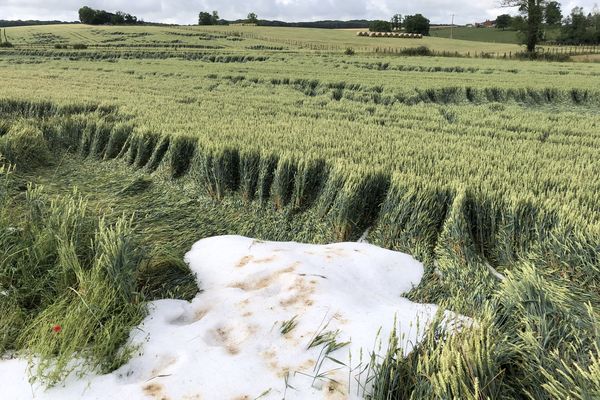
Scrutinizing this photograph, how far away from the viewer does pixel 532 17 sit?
3684 cm

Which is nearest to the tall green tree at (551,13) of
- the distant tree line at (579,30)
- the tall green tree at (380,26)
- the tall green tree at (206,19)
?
the distant tree line at (579,30)

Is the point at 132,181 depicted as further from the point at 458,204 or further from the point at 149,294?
the point at 458,204

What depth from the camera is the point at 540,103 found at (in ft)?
44.0

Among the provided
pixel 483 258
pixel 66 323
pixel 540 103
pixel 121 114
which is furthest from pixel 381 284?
pixel 540 103

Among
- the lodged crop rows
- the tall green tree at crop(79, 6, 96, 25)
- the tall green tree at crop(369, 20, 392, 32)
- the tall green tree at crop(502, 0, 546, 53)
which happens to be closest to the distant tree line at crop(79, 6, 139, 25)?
the tall green tree at crop(79, 6, 96, 25)

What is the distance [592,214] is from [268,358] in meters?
2.39

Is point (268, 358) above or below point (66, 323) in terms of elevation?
below

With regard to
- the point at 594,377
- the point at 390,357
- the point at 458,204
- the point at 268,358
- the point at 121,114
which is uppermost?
the point at 121,114

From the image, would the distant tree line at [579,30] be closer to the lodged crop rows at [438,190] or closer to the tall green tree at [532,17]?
the tall green tree at [532,17]

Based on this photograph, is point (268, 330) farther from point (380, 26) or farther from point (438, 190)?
point (380, 26)

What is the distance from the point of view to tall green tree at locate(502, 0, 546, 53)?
36844 millimetres

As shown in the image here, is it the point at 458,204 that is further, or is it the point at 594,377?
the point at 458,204

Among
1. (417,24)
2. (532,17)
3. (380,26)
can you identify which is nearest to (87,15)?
(380,26)

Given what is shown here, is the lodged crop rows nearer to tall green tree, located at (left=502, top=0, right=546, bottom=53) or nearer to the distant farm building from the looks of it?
tall green tree, located at (left=502, top=0, right=546, bottom=53)
